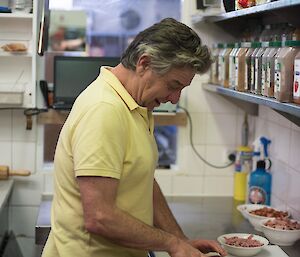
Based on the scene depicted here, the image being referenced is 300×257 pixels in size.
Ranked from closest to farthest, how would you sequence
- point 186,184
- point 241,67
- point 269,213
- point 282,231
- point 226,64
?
1. point 282,231
2. point 241,67
3. point 269,213
4. point 226,64
5. point 186,184

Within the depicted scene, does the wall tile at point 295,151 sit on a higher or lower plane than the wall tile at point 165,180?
higher

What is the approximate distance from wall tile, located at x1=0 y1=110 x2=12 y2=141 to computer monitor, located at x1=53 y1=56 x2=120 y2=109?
28 centimetres

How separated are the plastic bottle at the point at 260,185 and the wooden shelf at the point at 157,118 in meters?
0.54

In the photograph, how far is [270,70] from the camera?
202cm

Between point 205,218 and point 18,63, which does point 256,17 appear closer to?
point 205,218

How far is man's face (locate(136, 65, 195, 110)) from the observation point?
1677mm

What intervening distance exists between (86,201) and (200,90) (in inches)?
68.9

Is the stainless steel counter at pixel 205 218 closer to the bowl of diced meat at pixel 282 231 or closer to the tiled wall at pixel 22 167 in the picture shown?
the bowl of diced meat at pixel 282 231

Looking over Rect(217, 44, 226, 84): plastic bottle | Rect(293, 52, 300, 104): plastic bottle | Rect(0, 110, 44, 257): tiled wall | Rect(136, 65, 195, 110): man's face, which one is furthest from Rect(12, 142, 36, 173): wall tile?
Rect(293, 52, 300, 104): plastic bottle

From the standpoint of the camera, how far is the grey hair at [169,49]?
64.3 inches

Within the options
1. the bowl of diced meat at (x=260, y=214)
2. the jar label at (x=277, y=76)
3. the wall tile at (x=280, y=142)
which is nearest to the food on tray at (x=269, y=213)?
the bowl of diced meat at (x=260, y=214)

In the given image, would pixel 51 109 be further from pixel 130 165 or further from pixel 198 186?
pixel 130 165

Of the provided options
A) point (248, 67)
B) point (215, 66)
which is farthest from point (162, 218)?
point (215, 66)

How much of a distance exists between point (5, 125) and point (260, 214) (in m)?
1.38
